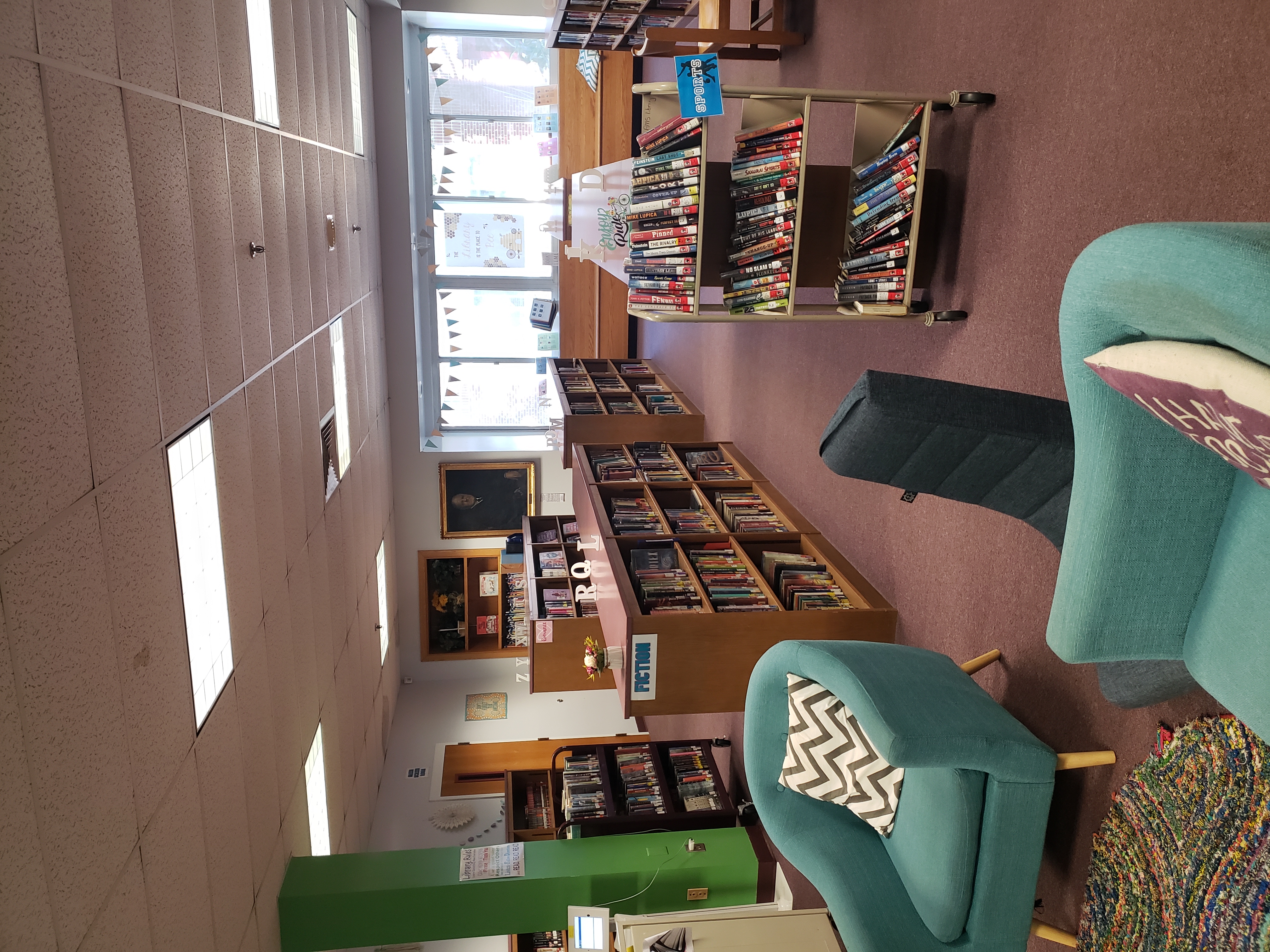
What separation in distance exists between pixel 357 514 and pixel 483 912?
267cm

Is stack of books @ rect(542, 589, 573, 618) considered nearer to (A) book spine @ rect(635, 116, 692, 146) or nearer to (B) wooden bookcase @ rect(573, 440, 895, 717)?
(B) wooden bookcase @ rect(573, 440, 895, 717)

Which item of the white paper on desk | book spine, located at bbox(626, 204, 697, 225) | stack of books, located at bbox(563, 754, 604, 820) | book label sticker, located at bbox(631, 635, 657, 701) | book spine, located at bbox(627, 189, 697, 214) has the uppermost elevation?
book spine, located at bbox(627, 189, 697, 214)

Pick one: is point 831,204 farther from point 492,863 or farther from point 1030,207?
point 492,863

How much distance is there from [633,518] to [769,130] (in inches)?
70.9

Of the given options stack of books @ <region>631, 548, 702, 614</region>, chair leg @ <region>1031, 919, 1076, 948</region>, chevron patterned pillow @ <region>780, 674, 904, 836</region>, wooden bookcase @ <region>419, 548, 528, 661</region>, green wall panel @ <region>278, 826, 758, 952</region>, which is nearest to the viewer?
chair leg @ <region>1031, 919, 1076, 948</region>

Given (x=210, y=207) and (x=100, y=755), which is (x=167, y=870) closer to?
(x=100, y=755)

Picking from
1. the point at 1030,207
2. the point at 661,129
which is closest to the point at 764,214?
the point at 661,129

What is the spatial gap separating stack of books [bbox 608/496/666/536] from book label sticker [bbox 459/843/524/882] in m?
1.46

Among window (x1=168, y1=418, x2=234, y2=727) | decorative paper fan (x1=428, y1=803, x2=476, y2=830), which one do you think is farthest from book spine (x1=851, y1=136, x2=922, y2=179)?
decorative paper fan (x1=428, y1=803, x2=476, y2=830)

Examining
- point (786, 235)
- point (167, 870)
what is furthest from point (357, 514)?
point (786, 235)

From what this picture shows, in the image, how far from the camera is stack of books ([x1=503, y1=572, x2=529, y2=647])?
7.55m

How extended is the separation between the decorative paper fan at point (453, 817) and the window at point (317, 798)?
4.52 ft

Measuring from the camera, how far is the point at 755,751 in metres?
2.32

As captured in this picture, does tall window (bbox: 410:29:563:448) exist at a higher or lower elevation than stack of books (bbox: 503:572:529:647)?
higher
